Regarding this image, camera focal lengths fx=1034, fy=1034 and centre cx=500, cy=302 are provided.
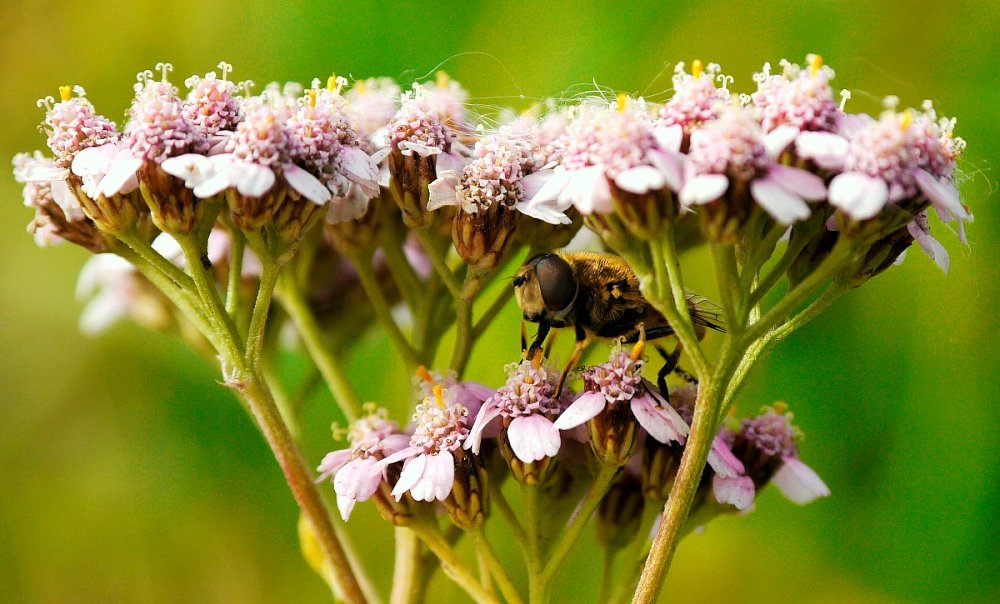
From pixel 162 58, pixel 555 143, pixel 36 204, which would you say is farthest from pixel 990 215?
pixel 162 58

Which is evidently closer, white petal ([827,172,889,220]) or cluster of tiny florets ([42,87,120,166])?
white petal ([827,172,889,220])

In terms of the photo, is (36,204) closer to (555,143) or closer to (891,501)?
(555,143)

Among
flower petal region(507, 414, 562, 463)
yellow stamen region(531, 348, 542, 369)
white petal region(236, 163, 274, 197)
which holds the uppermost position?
white petal region(236, 163, 274, 197)

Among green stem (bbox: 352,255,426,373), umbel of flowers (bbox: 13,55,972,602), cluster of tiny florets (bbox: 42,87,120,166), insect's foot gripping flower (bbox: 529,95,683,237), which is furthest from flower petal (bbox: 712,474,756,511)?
cluster of tiny florets (bbox: 42,87,120,166)

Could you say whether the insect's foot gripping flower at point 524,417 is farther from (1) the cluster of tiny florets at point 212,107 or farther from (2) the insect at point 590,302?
(1) the cluster of tiny florets at point 212,107

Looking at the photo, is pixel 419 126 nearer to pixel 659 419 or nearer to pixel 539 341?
pixel 539 341

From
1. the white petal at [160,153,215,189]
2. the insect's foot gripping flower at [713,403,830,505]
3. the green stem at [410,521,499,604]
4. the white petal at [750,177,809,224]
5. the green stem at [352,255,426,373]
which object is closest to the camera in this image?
the white petal at [750,177,809,224]

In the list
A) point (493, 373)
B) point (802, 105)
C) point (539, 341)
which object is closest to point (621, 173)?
point (802, 105)

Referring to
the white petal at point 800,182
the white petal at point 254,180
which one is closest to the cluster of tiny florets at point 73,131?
the white petal at point 254,180

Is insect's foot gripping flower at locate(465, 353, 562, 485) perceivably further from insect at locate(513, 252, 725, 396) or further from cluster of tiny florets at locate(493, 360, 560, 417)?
insect at locate(513, 252, 725, 396)
